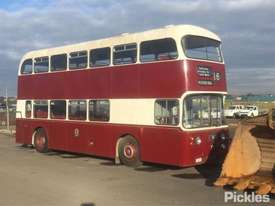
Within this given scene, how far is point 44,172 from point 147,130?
3.10 metres

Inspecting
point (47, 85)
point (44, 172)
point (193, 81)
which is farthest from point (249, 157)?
point (47, 85)

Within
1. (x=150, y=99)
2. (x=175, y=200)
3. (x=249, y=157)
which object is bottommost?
(x=175, y=200)

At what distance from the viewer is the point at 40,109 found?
2105 centimetres

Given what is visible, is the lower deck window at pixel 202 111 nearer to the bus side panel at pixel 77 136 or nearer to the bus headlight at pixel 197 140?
the bus headlight at pixel 197 140

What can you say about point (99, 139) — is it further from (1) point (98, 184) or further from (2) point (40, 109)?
(1) point (98, 184)

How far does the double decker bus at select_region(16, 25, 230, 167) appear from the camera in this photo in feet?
48.8

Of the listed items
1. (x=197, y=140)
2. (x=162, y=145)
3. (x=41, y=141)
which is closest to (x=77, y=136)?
(x=41, y=141)

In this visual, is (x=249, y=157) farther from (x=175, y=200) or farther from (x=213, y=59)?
(x=213, y=59)

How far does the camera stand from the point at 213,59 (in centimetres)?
1591

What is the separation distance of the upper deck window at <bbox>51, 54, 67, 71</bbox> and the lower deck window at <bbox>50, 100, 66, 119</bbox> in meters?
1.18

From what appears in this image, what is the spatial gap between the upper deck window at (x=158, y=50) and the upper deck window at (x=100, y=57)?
1653 millimetres

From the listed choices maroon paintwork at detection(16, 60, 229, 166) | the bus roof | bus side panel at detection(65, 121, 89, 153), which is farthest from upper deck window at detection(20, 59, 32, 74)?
bus side panel at detection(65, 121, 89, 153)

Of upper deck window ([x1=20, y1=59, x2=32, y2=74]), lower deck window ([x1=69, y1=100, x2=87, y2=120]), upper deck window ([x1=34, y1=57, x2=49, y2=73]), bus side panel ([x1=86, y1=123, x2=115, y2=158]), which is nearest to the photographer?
bus side panel ([x1=86, y1=123, x2=115, y2=158])
